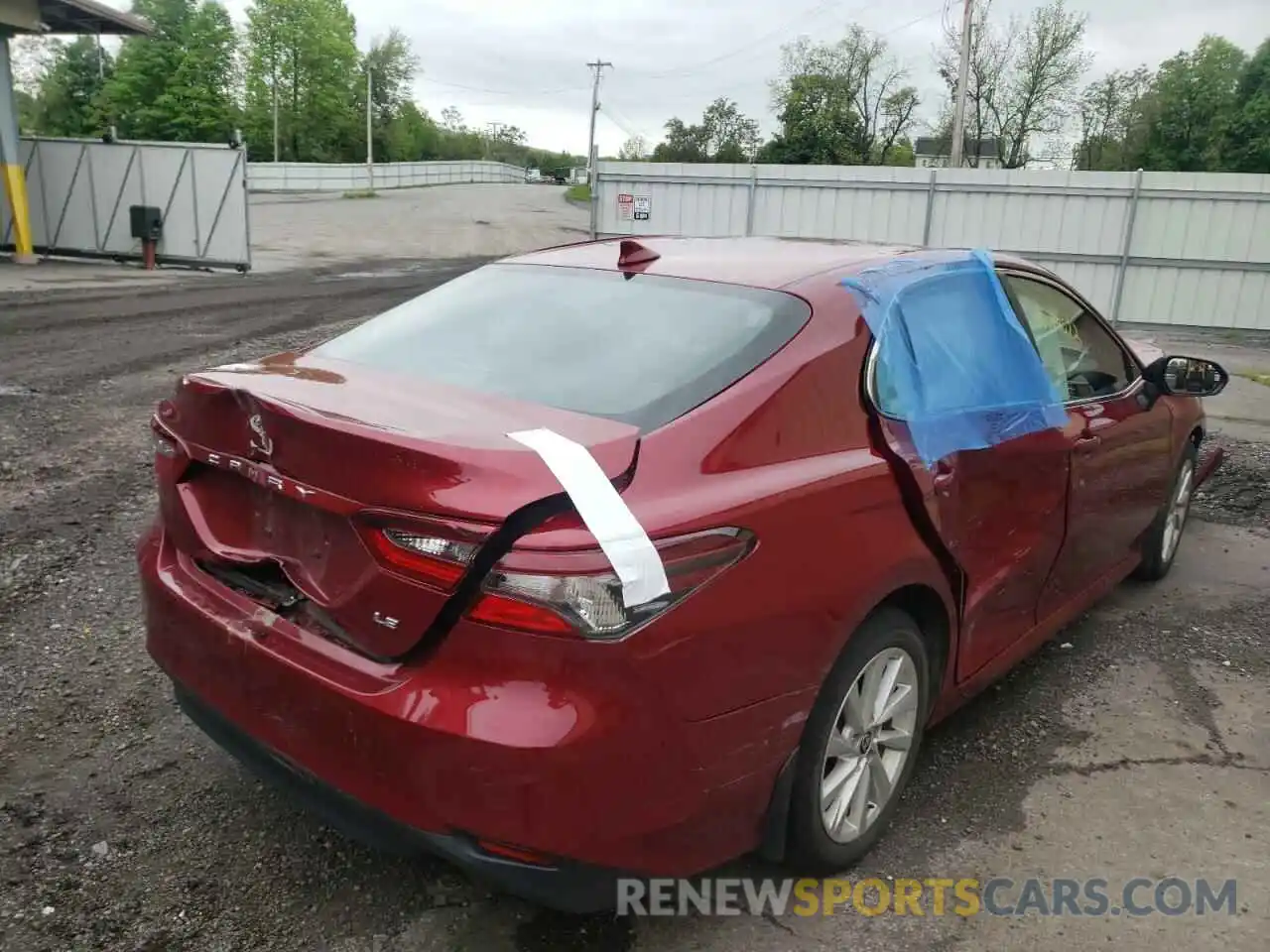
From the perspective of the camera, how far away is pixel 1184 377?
4398 millimetres

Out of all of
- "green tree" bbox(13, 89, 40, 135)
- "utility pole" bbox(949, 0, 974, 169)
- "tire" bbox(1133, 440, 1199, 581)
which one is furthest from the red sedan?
"green tree" bbox(13, 89, 40, 135)

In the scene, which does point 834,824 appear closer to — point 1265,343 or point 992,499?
point 992,499

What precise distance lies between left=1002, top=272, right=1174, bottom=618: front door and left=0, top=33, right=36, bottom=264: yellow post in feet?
65.6

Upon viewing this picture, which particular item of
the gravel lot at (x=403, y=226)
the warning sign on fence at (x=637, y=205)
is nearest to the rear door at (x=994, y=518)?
the warning sign on fence at (x=637, y=205)

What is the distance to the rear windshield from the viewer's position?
98.7 inches

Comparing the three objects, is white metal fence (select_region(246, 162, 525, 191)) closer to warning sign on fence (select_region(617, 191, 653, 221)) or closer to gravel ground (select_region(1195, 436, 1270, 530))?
warning sign on fence (select_region(617, 191, 653, 221))

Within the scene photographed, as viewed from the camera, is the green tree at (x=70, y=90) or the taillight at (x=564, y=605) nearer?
the taillight at (x=564, y=605)

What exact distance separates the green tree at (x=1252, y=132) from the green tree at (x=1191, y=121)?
0.93 feet

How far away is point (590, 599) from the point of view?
197cm

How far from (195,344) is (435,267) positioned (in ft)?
48.1

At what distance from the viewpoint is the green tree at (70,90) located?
228 feet

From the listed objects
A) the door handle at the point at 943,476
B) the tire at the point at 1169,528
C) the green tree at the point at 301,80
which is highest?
the green tree at the point at 301,80

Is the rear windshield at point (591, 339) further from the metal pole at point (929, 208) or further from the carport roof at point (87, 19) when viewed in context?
the carport roof at point (87, 19)

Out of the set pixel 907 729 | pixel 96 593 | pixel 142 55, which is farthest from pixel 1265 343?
pixel 142 55
